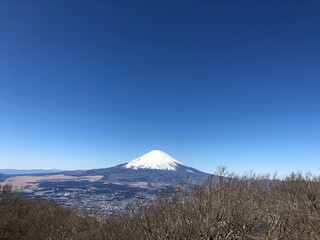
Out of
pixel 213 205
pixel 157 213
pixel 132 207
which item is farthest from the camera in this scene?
pixel 132 207

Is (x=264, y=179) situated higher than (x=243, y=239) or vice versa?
(x=264, y=179)

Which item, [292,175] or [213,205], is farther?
[292,175]

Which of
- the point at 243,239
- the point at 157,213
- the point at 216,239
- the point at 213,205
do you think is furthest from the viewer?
the point at 157,213

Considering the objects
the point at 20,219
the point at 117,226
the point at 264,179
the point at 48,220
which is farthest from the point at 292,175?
the point at 20,219

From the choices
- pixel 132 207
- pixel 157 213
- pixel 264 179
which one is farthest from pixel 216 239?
pixel 264 179

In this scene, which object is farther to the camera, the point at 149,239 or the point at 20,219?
the point at 20,219

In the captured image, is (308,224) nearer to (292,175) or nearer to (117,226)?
(117,226)

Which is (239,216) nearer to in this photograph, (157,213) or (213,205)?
(213,205)

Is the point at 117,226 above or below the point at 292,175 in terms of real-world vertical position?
below

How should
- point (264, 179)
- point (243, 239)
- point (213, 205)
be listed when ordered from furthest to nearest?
point (264, 179)
point (213, 205)
point (243, 239)
